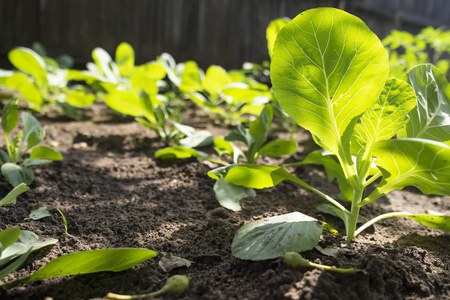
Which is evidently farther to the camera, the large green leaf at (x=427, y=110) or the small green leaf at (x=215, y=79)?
the small green leaf at (x=215, y=79)

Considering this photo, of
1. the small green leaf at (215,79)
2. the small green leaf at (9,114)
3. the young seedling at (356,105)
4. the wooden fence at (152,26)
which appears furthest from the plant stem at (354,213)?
the wooden fence at (152,26)

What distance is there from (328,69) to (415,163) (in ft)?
0.96

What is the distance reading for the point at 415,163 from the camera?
0.78m

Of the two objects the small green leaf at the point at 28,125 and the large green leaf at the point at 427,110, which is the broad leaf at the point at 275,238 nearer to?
the large green leaf at the point at 427,110

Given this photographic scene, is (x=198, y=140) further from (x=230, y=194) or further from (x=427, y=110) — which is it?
(x=427, y=110)

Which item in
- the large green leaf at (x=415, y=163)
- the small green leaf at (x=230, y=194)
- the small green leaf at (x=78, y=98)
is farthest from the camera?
the small green leaf at (x=78, y=98)

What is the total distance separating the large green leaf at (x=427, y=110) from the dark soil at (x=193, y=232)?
31cm

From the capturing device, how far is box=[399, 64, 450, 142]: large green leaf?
0.95m

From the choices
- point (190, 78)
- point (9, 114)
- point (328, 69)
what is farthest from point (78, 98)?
point (328, 69)

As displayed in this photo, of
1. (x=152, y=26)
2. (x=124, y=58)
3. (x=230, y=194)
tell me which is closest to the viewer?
(x=230, y=194)

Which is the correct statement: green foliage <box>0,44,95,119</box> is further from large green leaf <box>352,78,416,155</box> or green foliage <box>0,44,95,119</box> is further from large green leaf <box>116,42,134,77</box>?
large green leaf <box>352,78,416,155</box>

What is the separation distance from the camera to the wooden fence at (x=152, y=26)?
4.10 m

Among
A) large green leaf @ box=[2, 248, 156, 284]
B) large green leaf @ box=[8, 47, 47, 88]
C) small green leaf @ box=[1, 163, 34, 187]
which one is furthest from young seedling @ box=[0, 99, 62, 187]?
large green leaf @ box=[8, 47, 47, 88]

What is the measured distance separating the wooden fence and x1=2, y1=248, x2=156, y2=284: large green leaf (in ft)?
13.0
